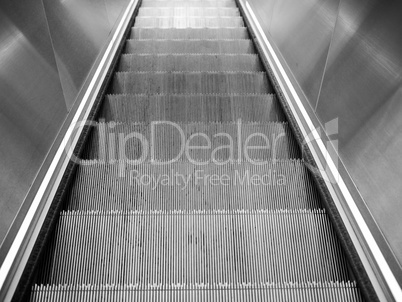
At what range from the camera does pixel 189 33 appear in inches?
215

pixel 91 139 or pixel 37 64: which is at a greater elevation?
pixel 37 64

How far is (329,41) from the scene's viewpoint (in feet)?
8.82

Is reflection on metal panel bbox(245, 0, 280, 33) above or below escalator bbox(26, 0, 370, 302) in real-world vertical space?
above

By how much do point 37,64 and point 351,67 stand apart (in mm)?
1870

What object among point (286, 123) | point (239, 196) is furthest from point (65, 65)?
point (286, 123)

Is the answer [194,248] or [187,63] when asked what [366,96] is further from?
[187,63]

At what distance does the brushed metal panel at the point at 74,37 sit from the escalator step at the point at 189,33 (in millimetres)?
1483

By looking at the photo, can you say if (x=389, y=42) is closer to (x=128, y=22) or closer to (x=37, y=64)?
(x=37, y=64)

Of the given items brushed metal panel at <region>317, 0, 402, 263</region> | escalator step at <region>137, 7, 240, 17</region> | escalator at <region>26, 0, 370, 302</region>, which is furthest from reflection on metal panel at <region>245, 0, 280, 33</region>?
brushed metal panel at <region>317, 0, 402, 263</region>

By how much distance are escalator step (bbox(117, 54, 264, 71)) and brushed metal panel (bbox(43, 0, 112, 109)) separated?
0.48 m

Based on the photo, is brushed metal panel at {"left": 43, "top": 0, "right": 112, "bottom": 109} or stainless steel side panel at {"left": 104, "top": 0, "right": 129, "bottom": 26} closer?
brushed metal panel at {"left": 43, "top": 0, "right": 112, "bottom": 109}

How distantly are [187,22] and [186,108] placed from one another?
9.98ft

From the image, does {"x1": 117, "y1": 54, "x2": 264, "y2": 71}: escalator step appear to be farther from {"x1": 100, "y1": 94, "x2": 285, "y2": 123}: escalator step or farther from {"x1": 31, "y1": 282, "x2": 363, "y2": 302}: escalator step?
{"x1": 31, "y1": 282, "x2": 363, "y2": 302}: escalator step

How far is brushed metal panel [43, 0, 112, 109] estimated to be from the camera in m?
2.68
